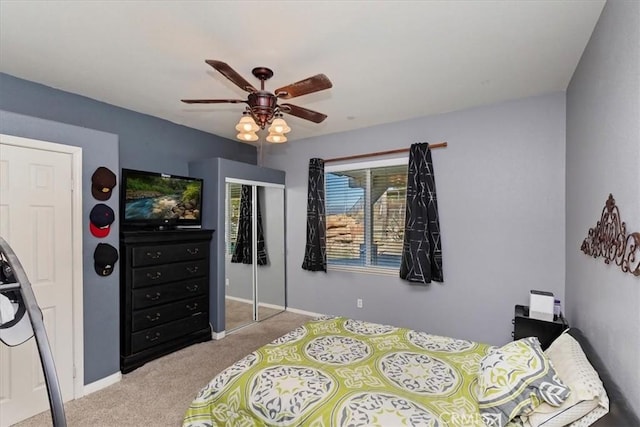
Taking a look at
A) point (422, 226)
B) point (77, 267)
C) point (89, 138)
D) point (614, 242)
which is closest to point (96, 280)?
point (77, 267)

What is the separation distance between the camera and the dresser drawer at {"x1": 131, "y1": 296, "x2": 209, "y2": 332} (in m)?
3.12

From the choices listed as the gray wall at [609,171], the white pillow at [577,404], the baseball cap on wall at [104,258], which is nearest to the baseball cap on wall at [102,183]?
the baseball cap on wall at [104,258]

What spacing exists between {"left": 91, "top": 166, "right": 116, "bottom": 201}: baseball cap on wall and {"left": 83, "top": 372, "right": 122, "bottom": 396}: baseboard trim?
62.1 inches

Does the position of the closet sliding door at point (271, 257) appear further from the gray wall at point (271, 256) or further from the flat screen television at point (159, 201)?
the flat screen television at point (159, 201)

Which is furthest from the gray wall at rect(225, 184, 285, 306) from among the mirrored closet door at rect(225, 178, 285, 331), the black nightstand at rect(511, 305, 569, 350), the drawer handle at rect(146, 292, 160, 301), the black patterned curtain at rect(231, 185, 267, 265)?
the black nightstand at rect(511, 305, 569, 350)

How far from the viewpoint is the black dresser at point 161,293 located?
3.06 meters

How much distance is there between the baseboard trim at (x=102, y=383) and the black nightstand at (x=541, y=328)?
3525 millimetres

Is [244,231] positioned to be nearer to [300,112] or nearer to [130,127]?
[130,127]

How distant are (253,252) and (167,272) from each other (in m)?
1.26

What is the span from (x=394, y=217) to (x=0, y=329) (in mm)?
3650

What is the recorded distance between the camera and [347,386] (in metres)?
1.69

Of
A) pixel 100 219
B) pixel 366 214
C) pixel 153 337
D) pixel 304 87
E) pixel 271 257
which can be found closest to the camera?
pixel 304 87

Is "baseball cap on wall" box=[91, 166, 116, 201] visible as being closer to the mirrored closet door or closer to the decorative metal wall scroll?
the mirrored closet door

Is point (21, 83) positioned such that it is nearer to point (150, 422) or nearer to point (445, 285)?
point (150, 422)
